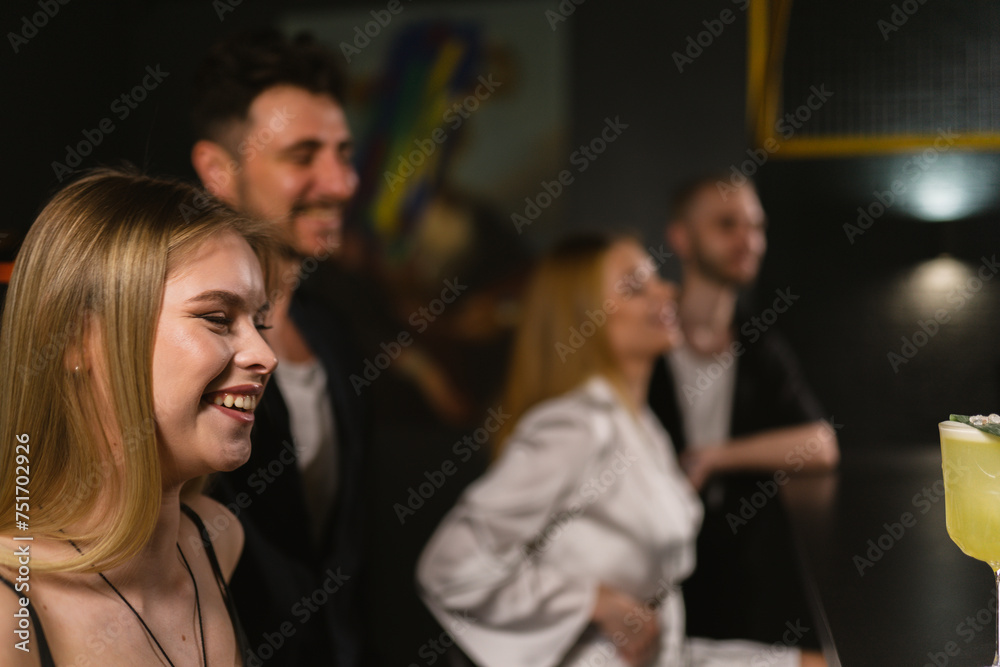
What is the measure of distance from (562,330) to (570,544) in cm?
67

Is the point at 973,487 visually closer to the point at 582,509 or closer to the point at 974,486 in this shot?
the point at 974,486

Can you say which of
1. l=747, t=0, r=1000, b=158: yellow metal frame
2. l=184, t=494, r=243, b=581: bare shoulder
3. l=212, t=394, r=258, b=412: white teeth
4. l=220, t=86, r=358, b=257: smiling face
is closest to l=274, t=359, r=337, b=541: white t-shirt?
l=220, t=86, r=358, b=257: smiling face

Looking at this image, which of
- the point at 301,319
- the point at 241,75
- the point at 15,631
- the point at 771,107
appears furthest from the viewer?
the point at 771,107

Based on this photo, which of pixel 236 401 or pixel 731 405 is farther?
pixel 731 405

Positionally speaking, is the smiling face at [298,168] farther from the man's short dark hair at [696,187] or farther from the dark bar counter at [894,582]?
the dark bar counter at [894,582]

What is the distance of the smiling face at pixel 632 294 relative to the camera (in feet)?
8.39

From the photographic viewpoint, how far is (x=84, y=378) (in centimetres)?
101

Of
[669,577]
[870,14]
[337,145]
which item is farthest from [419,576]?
[870,14]

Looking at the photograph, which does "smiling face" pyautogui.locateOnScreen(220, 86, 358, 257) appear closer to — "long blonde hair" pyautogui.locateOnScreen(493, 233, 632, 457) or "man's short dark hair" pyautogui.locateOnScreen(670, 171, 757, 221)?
"long blonde hair" pyautogui.locateOnScreen(493, 233, 632, 457)

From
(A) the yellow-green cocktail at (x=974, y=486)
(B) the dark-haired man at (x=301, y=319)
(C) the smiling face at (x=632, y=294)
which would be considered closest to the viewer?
(A) the yellow-green cocktail at (x=974, y=486)

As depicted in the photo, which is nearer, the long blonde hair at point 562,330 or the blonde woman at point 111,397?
the blonde woman at point 111,397

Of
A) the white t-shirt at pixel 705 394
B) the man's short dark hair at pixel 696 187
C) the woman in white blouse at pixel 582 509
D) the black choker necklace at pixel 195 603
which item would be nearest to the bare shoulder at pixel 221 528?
the black choker necklace at pixel 195 603


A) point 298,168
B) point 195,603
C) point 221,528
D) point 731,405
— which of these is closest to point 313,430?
point 298,168

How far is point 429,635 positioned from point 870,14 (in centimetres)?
242
